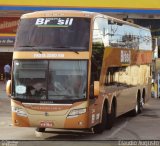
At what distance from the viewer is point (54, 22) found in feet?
50.5

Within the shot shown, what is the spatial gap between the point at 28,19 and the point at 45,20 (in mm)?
525

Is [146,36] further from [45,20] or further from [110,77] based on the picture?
[45,20]

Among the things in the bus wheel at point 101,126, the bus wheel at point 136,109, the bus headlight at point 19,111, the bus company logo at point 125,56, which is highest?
the bus company logo at point 125,56

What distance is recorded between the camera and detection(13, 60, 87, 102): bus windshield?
1466 cm

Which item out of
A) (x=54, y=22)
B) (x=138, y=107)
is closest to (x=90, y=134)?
(x=54, y=22)

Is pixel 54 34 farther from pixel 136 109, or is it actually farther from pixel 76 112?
pixel 136 109

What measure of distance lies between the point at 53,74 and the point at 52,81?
19 centimetres

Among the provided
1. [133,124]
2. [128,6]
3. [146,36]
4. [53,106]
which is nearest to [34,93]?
[53,106]

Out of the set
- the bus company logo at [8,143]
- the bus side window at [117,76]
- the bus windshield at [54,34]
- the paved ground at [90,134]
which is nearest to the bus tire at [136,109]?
the paved ground at [90,134]

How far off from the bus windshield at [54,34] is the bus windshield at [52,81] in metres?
0.48

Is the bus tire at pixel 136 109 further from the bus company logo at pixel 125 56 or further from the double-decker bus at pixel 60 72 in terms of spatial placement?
the double-decker bus at pixel 60 72

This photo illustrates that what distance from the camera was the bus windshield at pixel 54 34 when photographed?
49.4ft

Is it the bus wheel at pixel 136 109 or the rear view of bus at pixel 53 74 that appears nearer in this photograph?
the rear view of bus at pixel 53 74

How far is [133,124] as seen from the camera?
19266 mm
